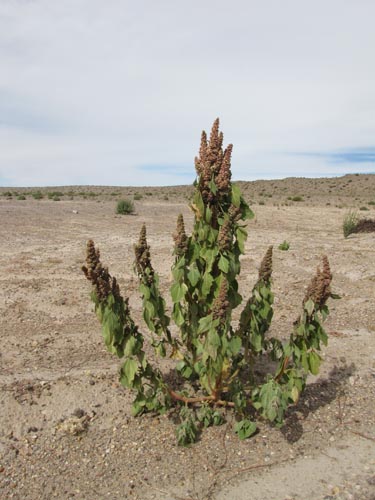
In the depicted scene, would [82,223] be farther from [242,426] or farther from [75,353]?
[242,426]

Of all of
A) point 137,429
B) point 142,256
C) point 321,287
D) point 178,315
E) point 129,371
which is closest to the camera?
point 321,287

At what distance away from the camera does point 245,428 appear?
3.32m

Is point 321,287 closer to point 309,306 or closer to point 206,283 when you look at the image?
point 309,306

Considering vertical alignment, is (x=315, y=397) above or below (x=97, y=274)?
below

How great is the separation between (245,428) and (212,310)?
1125 mm

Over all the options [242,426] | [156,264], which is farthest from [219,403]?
[156,264]

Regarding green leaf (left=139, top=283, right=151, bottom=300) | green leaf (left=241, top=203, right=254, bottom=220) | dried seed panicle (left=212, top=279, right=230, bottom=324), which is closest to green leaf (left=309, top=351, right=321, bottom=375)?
dried seed panicle (left=212, top=279, right=230, bottom=324)

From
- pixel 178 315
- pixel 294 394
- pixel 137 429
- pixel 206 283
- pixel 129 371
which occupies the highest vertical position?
pixel 206 283

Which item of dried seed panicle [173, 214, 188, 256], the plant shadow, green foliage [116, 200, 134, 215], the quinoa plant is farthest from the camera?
green foliage [116, 200, 134, 215]

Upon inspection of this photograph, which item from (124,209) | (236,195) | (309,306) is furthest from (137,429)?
(124,209)

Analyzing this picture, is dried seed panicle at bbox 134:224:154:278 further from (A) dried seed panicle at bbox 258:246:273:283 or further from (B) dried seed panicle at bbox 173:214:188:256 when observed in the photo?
(A) dried seed panicle at bbox 258:246:273:283

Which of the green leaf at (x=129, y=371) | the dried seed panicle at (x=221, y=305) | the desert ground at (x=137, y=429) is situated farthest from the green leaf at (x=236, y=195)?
the desert ground at (x=137, y=429)

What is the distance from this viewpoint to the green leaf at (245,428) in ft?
10.8

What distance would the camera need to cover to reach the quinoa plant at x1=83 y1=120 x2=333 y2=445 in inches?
108
